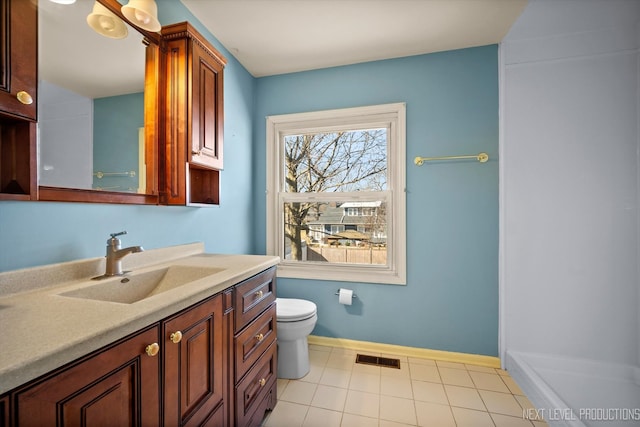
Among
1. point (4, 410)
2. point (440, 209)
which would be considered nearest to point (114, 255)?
point (4, 410)

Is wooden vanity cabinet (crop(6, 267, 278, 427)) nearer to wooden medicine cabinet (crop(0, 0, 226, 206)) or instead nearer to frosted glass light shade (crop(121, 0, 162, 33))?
wooden medicine cabinet (crop(0, 0, 226, 206))

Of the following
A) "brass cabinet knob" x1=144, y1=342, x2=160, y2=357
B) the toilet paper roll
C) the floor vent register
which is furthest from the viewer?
the toilet paper roll

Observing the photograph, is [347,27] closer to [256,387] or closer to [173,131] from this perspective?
[173,131]

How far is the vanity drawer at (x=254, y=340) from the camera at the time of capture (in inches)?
45.7

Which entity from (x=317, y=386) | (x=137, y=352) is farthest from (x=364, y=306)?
(x=137, y=352)

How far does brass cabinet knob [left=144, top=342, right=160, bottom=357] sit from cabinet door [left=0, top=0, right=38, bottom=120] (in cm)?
76

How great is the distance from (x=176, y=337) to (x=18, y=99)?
0.83 m

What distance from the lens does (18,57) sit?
765 millimetres

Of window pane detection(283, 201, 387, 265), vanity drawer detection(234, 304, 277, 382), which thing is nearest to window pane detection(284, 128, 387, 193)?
window pane detection(283, 201, 387, 265)

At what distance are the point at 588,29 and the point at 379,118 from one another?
1.39 meters

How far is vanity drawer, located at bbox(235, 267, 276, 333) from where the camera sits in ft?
3.79

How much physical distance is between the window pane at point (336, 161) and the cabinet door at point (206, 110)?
89cm

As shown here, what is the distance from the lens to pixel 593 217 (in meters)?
1.72

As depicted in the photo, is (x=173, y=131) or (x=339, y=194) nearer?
(x=173, y=131)
